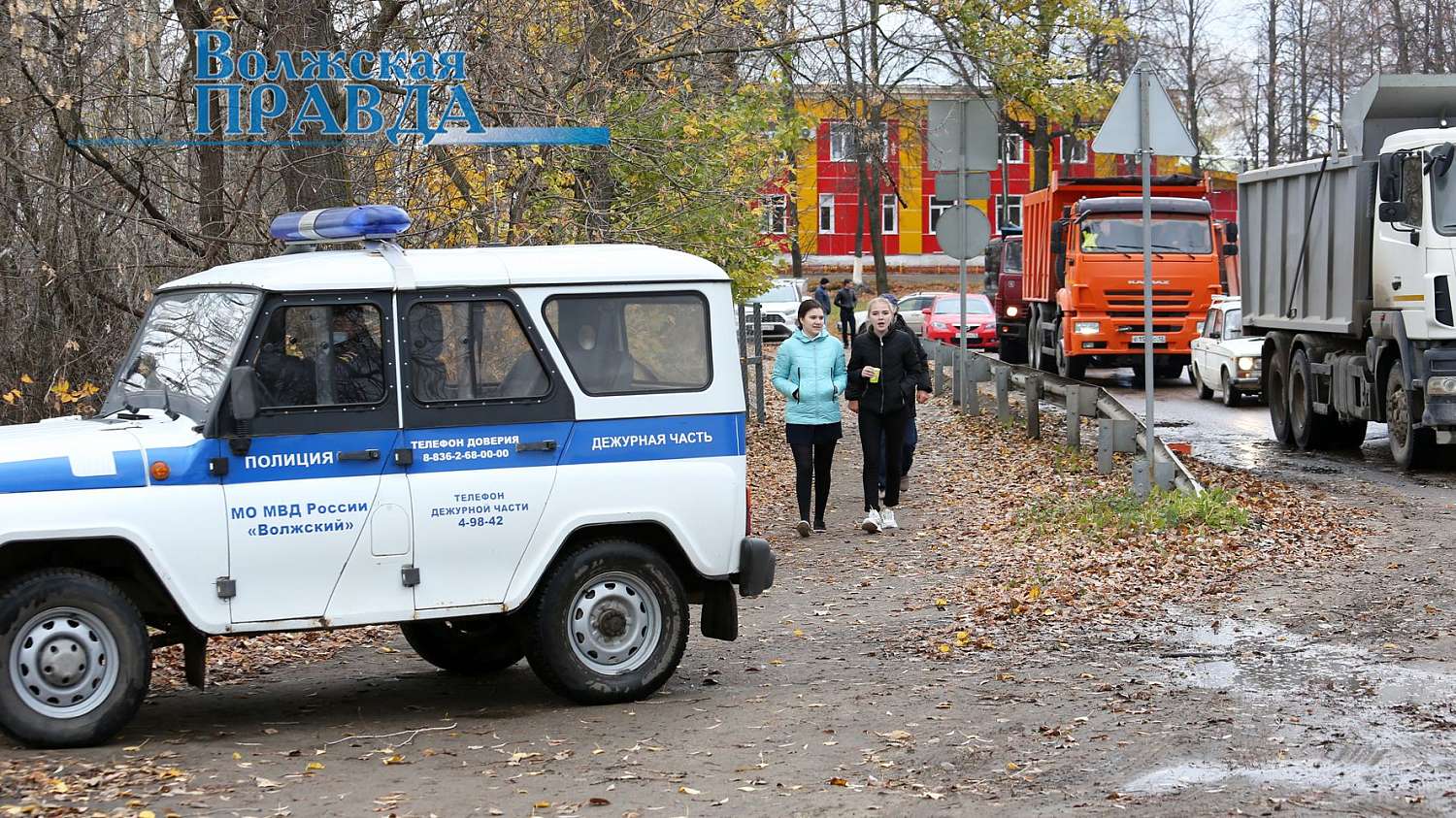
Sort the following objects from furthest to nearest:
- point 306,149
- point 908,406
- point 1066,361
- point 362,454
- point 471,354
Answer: point 1066,361, point 908,406, point 306,149, point 471,354, point 362,454

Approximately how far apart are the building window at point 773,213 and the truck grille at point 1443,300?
272 inches

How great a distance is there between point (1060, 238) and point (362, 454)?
73.2ft

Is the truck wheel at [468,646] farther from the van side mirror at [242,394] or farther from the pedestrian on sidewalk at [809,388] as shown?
the pedestrian on sidewalk at [809,388]

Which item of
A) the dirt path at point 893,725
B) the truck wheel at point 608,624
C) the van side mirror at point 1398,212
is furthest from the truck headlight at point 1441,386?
the truck wheel at point 608,624

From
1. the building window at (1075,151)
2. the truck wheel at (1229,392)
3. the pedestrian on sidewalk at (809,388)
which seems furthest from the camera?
the building window at (1075,151)

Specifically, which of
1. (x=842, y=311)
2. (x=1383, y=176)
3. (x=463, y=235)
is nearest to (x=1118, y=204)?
(x=842, y=311)

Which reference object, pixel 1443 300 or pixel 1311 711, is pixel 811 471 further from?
pixel 1311 711

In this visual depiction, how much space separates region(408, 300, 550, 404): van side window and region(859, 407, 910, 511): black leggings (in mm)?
6283

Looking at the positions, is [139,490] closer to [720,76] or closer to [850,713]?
[850,713]

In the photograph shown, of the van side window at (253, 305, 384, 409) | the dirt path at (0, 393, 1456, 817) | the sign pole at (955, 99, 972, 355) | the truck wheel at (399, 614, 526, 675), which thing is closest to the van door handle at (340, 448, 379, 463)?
the van side window at (253, 305, 384, 409)

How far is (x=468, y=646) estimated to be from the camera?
366 inches

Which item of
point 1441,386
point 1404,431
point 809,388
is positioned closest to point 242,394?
point 809,388

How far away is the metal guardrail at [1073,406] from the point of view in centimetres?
1385

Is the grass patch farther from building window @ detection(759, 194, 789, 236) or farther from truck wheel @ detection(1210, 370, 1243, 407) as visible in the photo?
truck wheel @ detection(1210, 370, 1243, 407)
